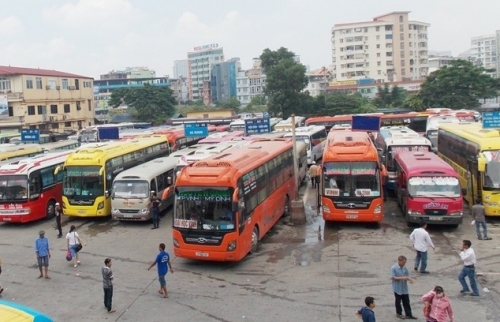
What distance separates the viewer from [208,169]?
14414 millimetres

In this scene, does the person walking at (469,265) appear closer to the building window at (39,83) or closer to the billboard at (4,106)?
the billboard at (4,106)

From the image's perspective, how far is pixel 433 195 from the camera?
17.2 m

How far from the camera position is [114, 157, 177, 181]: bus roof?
1983 cm

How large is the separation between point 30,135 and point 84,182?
63.0ft

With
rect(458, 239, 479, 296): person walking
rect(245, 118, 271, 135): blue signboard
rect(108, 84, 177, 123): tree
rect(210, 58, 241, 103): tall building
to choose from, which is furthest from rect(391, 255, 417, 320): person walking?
rect(210, 58, 241, 103): tall building

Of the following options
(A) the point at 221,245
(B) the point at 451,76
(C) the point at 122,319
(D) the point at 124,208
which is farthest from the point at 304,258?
(B) the point at 451,76

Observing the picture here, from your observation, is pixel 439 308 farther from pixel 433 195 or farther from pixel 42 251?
pixel 42 251

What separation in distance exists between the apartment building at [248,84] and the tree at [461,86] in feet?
218

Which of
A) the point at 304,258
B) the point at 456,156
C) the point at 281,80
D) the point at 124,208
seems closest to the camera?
the point at 304,258

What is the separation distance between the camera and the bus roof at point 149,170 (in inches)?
781

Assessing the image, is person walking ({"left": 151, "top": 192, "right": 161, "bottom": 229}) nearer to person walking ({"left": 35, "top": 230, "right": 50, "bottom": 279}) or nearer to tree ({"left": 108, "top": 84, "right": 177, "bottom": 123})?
person walking ({"left": 35, "top": 230, "right": 50, "bottom": 279})

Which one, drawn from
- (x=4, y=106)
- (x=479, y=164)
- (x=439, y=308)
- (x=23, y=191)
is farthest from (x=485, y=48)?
(x=439, y=308)

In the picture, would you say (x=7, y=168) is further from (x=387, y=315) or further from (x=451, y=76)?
(x=451, y=76)

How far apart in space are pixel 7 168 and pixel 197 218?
9983mm
